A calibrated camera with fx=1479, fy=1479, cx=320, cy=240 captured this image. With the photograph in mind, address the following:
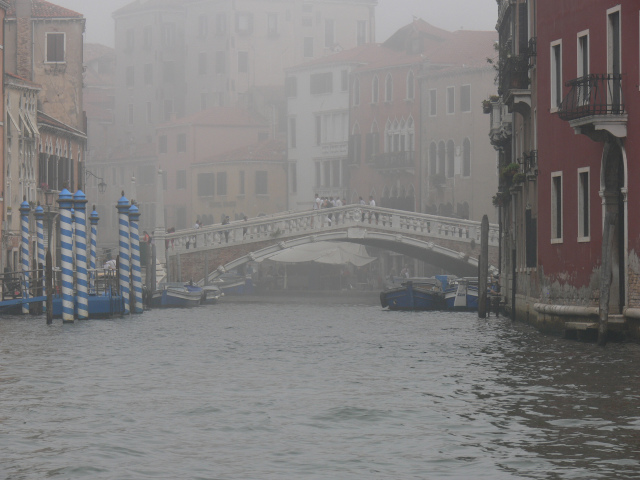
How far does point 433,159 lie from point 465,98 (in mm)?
3256

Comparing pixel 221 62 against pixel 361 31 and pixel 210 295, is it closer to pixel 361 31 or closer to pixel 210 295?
pixel 361 31

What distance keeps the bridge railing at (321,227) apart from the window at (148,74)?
40908mm

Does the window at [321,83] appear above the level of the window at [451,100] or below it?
above

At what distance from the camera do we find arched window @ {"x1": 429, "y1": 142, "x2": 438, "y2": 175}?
197ft

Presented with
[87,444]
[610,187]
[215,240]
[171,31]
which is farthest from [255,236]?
[171,31]

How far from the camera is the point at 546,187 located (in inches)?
978

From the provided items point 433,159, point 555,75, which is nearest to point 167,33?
point 433,159

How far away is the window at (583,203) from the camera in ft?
74.4

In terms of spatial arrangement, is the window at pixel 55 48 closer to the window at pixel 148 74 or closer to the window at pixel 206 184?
the window at pixel 206 184

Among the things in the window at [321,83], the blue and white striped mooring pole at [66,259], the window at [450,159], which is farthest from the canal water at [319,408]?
the window at [321,83]

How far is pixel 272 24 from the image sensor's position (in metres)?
82.9

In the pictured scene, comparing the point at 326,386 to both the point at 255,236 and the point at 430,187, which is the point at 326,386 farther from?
the point at 430,187

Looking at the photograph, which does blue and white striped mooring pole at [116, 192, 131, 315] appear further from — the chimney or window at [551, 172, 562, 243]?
window at [551, 172, 562, 243]

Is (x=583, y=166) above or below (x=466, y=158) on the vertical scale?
below
